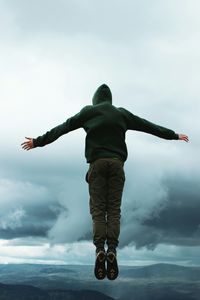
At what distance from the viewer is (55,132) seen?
1695 centimetres

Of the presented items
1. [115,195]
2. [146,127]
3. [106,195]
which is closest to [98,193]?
[106,195]

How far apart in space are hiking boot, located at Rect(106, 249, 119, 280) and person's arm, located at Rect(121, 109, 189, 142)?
13.1ft

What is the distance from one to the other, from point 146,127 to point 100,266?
464cm

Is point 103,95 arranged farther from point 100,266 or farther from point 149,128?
point 100,266

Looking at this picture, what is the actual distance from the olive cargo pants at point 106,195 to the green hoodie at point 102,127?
32cm

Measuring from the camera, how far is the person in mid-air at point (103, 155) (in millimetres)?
16188

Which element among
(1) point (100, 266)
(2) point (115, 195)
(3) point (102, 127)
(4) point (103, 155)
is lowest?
(1) point (100, 266)

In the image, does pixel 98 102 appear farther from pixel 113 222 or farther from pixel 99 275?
pixel 99 275

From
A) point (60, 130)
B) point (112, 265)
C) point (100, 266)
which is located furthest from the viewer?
point (60, 130)

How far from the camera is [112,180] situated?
16391 millimetres

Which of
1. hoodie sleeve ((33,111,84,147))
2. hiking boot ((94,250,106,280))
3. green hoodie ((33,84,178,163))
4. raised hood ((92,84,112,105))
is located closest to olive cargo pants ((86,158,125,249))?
green hoodie ((33,84,178,163))

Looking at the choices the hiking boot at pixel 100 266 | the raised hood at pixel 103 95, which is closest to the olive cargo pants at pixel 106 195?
the hiking boot at pixel 100 266

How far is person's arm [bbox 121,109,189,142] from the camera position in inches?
670

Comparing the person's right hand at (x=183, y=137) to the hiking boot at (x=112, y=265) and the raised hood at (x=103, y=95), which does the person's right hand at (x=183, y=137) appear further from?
the hiking boot at (x=112, y=265)
